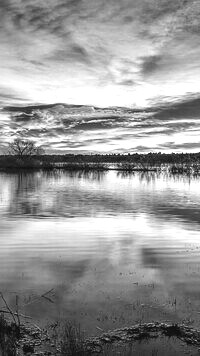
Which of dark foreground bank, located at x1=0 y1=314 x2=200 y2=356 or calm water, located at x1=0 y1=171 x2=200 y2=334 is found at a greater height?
dark foreground bank, located at x1=0 y1=314 x2=200 y2=356

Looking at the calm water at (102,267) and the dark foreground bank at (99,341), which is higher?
the dark foreground bank at (99,341)

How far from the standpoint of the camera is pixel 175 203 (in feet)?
88.5

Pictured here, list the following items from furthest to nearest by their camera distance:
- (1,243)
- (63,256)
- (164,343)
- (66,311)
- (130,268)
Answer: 1. (1,243)
2. (63,256)
3. (130,268)
4. (66,311)
5. (164,343)

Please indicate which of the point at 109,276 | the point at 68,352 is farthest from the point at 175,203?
the point at 68,352

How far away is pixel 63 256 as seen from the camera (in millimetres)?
10961

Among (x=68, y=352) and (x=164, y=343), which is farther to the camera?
(x=164, y=343)

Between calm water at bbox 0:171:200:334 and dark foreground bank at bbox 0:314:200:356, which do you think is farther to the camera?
calm water at bbox 0:171:200:334

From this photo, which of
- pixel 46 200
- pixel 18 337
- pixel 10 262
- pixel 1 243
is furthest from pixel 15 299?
pixel 46 200

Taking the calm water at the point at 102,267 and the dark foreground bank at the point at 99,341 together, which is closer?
the dark foreground bank at the point at 99,341

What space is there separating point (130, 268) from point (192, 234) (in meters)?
5.87

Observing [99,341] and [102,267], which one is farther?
[102,267]

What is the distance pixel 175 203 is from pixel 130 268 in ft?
58.5

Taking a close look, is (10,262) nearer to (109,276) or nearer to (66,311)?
(109,276)

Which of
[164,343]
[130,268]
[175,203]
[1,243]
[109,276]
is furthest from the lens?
[175,203]
